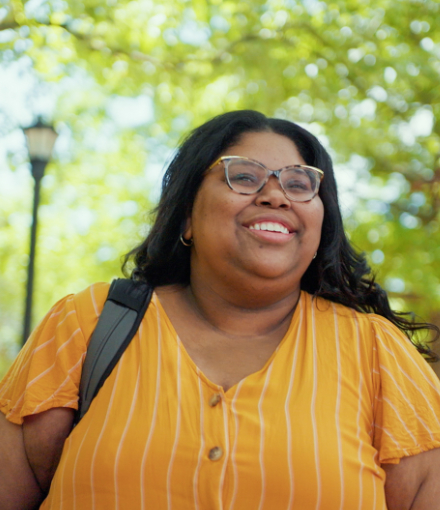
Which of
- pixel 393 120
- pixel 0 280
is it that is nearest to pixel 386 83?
pixel 393 120

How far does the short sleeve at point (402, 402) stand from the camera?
1993 millimetres

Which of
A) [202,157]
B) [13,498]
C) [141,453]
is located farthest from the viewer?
[202,157]

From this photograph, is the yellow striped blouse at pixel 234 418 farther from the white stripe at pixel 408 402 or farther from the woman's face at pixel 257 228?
the woman's face at pixel 257 228

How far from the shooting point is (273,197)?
2.29m

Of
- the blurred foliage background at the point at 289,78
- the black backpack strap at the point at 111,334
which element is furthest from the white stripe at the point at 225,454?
the blurred foliage background at the point at 289,78

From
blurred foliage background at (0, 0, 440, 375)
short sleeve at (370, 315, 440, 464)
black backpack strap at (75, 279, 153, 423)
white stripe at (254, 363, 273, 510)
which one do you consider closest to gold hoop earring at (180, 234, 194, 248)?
black backpack strap at (75, 279, 153, 423)

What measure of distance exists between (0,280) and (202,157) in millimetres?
15151

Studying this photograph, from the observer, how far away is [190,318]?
2.41 metres

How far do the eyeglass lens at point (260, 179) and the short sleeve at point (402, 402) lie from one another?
591 millimetres

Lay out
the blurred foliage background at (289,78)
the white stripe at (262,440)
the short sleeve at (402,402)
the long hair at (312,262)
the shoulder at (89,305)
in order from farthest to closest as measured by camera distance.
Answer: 1. the blurred foliage background at (289,78)
2. the long hair at (312,262)
3. the shoulder at (89,305)
4. the short sleeve at (402,402)
5. the white stripe at (262,440)

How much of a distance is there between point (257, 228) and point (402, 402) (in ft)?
2.51

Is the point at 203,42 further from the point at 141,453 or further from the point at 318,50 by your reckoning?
the point at 141,453

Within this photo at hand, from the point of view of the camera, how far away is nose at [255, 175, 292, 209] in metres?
2.29

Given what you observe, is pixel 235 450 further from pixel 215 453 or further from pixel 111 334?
pixel 111 334
